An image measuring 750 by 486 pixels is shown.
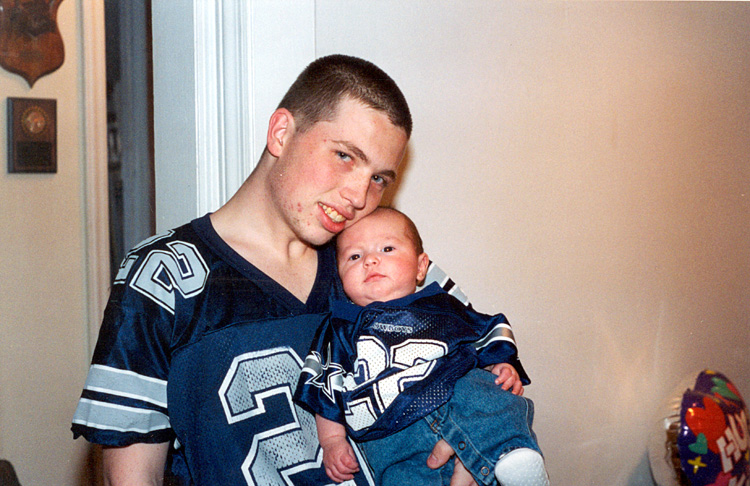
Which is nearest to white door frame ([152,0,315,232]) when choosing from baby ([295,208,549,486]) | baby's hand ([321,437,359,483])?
baby ([295,208,549,486])

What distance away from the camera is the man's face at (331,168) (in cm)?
94

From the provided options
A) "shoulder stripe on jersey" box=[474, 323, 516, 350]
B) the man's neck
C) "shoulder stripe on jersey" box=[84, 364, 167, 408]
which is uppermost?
the man's neck

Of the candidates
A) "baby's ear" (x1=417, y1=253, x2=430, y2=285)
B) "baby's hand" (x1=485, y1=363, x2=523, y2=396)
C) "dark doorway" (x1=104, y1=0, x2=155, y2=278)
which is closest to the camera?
"baby's hand" (x1=485, y1=363, x2=523, y2=396)

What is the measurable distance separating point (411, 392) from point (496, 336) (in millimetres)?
180

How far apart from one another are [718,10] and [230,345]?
5.36 ft

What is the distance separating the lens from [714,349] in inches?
74.8

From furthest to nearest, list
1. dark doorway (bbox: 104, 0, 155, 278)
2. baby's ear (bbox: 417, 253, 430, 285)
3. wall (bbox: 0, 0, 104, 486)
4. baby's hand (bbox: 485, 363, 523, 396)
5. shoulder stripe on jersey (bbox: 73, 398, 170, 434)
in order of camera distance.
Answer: wall (bbox: 0, 0, 104, 486)
dark doorway (bbox: 104, 0, 155, 278)
baby's ear (bbox: 417, 253, 430, 285)
baby's hand (bbox: 485, 363, 523, 396)
shoulder stripe on jersey (bbox: 73, 398, 170, 434)

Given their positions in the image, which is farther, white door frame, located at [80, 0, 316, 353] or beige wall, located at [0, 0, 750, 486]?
beige wall, located at [0, 0, 750, 486]

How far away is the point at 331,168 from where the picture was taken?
0.94 meters

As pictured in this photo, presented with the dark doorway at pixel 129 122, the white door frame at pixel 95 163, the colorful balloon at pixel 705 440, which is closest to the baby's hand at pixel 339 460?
the dark doorway at pixel 129 122

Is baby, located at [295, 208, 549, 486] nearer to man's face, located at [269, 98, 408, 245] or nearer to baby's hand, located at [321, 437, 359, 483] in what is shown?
baby's hand, located at [321, 437, 359, 483]

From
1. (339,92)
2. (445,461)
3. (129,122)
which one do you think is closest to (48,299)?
(129,122)

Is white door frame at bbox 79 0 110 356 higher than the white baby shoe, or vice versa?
white door frame at bbox 79 0 110 356

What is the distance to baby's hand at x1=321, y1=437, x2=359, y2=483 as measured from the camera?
87cm
